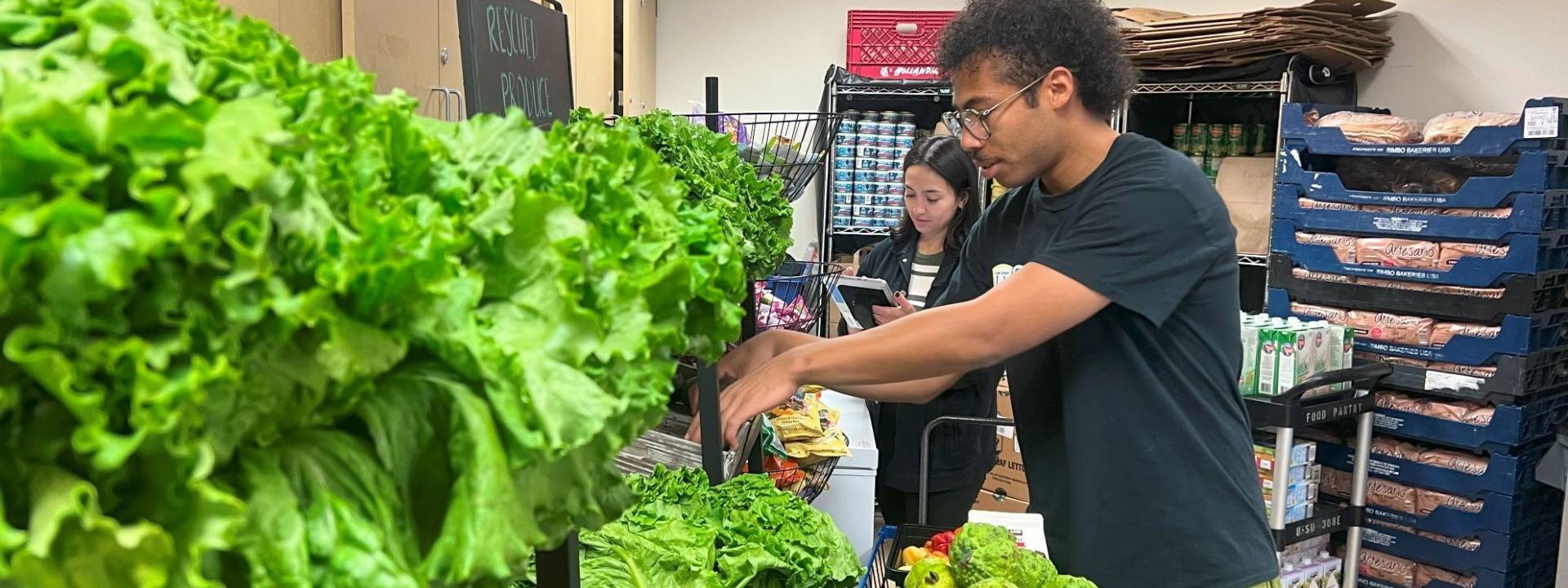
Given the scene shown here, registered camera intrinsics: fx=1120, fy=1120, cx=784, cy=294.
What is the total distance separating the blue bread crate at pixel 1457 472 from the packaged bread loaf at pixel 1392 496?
0.07 feet

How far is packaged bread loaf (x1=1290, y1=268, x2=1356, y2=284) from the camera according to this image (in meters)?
4.00

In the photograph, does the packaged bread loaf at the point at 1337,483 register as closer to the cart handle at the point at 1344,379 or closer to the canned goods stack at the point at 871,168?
the cart handle at the point at 1344,379

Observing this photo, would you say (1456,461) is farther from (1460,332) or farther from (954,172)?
(954,172)

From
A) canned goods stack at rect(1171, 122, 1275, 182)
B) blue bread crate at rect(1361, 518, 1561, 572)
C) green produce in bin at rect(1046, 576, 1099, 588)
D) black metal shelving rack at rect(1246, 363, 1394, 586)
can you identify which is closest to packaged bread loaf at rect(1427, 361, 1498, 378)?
black metal shelving rack at rect(1246, 363, 1394, 586)

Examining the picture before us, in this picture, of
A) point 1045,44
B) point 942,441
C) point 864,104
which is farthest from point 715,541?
point 864,104

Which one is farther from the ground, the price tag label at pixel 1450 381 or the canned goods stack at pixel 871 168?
the canned goods stack at pixel 871 168

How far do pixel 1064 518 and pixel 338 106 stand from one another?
1.77 meters

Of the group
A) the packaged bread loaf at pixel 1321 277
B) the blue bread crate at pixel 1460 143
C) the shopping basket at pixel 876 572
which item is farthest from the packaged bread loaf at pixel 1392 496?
the shopping basket at pixel 876 572

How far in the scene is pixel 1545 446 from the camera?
12.6ft

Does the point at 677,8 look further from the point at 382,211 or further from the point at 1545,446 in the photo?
the point at 382,211

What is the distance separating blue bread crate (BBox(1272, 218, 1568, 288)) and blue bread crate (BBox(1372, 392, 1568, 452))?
43 centimetres

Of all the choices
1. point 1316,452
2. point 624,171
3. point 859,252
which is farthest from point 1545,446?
point 624,171

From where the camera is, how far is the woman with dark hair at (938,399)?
3283mm

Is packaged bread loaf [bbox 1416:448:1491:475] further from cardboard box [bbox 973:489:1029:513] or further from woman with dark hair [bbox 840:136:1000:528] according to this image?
woman with dark hair [bbox 840:136:1000:528]
